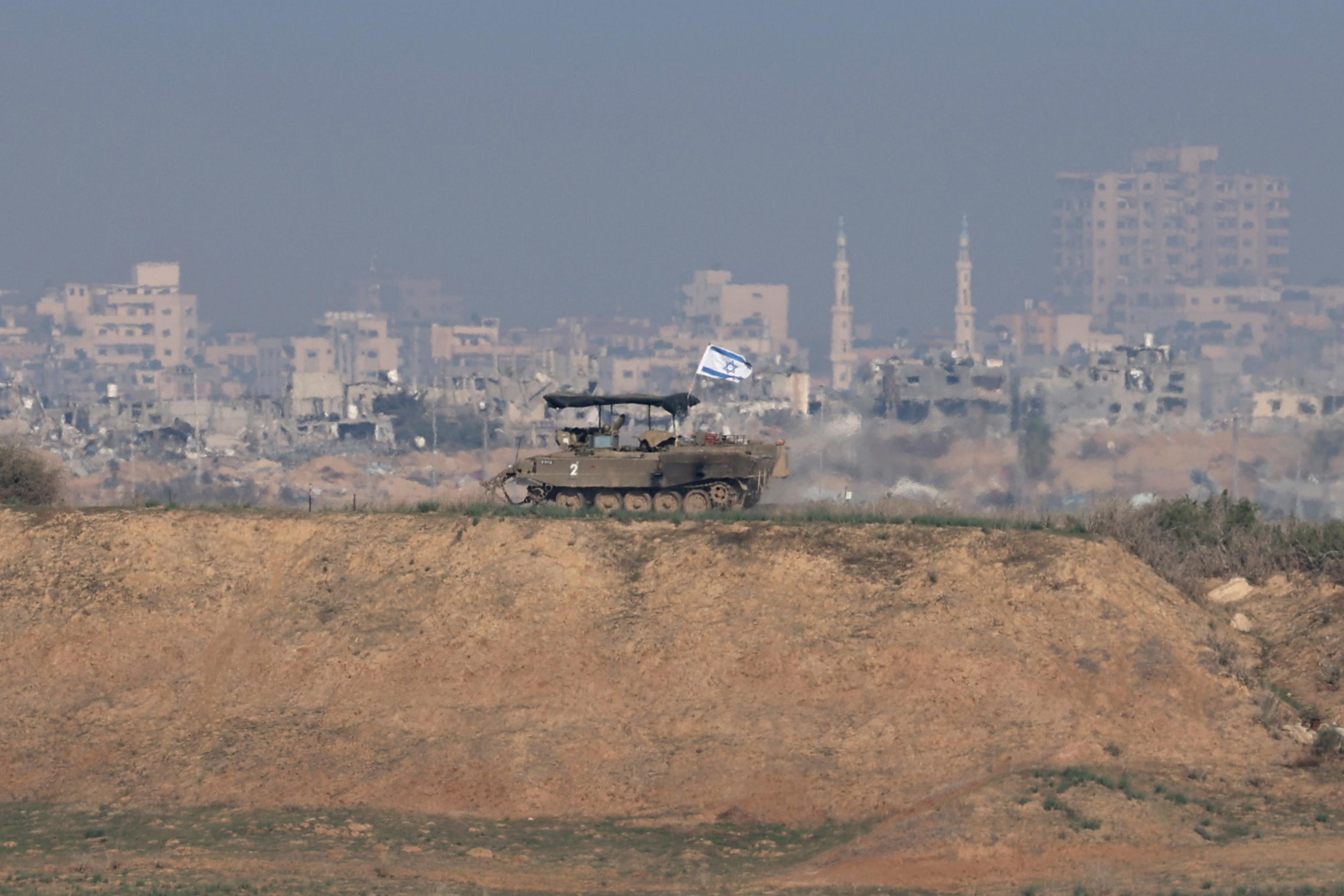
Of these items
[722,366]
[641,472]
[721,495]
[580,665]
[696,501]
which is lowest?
[580,665]

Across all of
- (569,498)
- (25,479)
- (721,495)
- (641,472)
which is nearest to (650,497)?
(641,472)

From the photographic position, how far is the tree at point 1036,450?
163 metres

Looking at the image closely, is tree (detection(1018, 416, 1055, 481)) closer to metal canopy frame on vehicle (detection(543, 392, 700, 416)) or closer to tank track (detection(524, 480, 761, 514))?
metal canopy frame on vehicle (detection(543, 392, 700, 416))

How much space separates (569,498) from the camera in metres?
47.8

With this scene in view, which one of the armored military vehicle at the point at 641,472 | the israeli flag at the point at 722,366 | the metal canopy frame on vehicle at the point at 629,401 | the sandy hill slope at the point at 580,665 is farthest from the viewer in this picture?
the israeli flag at the point at 722,366

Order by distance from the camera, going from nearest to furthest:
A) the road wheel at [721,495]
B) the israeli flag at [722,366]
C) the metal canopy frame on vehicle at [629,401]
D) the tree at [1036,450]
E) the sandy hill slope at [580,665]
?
the sandy hill slope at [580,665]
the road wheel at [721,495]
the metal canopy frame on vehicle at [629,401]
the israeli flag at [722,366]
the tree at [1036,450]

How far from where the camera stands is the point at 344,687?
37969mm

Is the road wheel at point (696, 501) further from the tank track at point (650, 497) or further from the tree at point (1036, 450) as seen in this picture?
the tree at point (1036, 450)

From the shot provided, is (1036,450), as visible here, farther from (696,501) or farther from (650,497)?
(650,497)

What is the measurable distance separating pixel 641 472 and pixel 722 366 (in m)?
5.15

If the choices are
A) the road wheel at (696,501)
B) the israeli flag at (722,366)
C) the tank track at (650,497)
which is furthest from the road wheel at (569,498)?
the israeli flag at (722,366)

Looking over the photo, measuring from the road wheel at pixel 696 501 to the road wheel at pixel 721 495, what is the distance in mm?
119

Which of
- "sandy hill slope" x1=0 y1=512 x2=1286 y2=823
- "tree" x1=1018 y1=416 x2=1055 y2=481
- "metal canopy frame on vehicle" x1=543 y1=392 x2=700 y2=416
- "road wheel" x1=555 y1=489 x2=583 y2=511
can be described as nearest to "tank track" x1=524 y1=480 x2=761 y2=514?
"road wheel" x1=555 y1=489 x2=583 y2=511

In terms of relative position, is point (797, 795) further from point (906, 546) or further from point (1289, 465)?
point (1289, 465)
